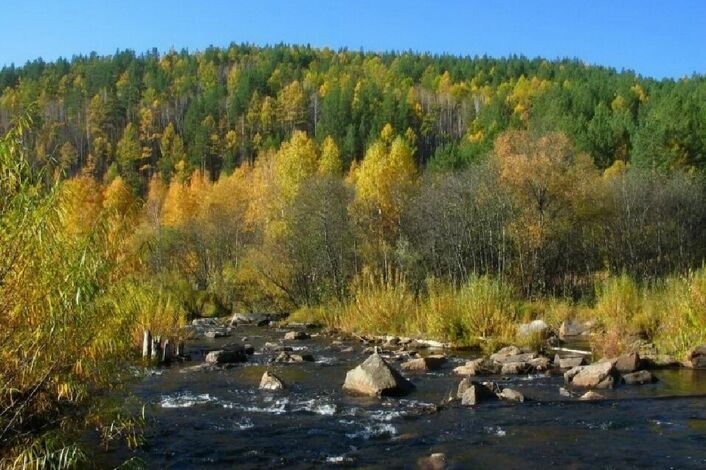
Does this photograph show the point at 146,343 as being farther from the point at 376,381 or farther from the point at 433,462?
the point at 433,462

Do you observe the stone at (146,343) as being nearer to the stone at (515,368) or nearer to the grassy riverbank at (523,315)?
the stone at (515,368)

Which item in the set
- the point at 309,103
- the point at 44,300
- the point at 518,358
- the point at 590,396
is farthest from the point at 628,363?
the point at 309,103

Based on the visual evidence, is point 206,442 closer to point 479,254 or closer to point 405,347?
point 405,347

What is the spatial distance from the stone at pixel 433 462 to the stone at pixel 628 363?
7.61 meters

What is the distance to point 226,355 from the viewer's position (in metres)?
19.2

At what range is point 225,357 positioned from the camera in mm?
19125

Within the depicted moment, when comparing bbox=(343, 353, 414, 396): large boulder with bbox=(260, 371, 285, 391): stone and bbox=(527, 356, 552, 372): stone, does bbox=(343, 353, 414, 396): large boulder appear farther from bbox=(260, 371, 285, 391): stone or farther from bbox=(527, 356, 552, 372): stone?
bbox=(527, 356, 552, 372): stone

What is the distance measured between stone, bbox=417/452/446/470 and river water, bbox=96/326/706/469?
0.41 ft

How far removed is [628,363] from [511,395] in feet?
13.5

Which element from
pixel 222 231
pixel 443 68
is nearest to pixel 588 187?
pixel 222 231

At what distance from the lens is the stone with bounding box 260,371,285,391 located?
15023mm

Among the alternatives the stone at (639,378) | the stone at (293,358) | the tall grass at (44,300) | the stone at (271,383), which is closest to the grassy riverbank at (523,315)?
the stone at (639,378)

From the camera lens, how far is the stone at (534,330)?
792 inches

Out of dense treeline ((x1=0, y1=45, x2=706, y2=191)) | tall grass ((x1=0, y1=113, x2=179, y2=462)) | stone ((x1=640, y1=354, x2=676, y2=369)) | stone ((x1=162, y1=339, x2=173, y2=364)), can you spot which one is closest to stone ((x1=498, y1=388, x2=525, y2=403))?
stone ((x1=640, y1=354, x2=676, y2=369))
